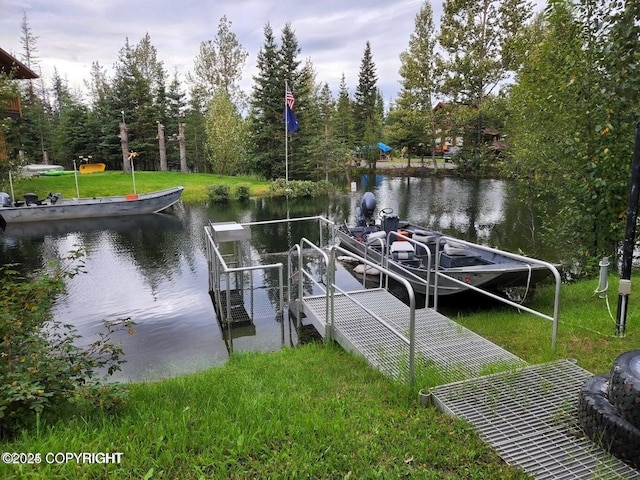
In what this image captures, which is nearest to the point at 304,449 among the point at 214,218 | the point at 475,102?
the point at 214,218

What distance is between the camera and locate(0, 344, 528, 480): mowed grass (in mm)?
2244

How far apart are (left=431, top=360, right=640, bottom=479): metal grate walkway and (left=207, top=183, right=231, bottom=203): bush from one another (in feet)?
66.2

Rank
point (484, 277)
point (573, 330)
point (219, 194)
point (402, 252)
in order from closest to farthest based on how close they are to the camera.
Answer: point (573, 330) → point (484, 277) → point (402, 252) → point (219, 194)

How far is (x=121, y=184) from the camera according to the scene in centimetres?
2436

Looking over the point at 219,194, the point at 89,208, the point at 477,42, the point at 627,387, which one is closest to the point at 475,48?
the point at 477,42

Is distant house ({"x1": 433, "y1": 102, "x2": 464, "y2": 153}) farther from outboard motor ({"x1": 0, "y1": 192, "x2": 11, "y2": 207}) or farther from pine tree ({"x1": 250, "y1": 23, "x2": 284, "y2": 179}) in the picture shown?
outboard motor ({"x1": 0, "y1": 192, "x2": 11, "y2": 207})

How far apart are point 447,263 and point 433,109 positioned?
27.9 m

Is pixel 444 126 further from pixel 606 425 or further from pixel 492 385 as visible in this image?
pixel 606 425

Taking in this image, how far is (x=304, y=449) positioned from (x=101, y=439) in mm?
1158

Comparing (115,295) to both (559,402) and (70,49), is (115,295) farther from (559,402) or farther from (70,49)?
(70,49)

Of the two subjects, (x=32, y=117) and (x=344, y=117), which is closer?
(x=32, y=117)

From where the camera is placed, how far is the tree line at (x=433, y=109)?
18.7 ft

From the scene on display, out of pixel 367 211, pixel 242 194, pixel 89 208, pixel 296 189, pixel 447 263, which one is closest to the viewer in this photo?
pixel 447 263

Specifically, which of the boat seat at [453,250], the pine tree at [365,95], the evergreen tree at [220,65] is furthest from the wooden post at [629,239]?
the pine tree at [365,95]
